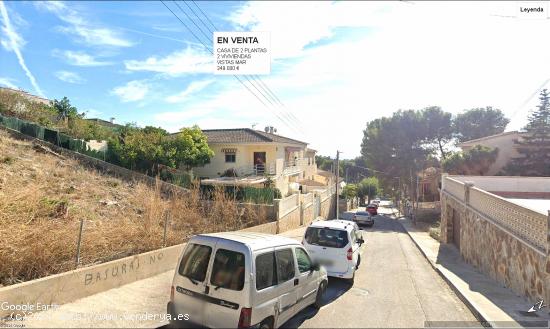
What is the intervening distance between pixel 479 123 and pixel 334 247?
150 ft

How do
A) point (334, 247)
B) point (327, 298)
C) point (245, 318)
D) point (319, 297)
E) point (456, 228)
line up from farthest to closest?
point (456, 228), point (334, 247), point (327, 298), point (319, 297), point (245, 318)

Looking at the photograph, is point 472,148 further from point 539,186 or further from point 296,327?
point 296,327

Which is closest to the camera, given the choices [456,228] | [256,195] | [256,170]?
[456,228]

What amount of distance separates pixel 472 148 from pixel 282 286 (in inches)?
1348

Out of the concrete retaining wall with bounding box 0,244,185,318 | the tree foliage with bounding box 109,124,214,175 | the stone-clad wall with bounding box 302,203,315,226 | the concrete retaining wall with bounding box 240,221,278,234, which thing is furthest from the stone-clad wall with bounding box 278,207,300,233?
the concrete retaining wall with bounding box 0,244,185,318

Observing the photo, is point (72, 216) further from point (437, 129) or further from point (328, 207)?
point (437, 129)

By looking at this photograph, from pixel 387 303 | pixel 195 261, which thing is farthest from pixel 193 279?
pixel 387 303

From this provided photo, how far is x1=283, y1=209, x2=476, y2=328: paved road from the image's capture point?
22.4 feet

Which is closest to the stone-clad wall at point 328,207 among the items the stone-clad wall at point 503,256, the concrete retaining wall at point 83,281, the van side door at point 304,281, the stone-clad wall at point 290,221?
the stone-clad wall at point 290,221

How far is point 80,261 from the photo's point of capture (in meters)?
7.94

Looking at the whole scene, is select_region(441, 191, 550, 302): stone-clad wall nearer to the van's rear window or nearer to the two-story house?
the van's rear window

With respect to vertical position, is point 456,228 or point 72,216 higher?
point 72,216

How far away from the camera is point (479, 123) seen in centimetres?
4584

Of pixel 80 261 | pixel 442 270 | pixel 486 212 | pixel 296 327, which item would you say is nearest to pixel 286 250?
pixel 296 327
